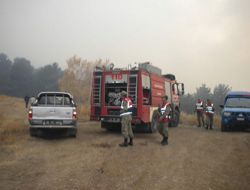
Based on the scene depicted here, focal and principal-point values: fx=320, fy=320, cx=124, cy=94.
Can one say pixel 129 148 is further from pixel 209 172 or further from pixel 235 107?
pixel 235 107

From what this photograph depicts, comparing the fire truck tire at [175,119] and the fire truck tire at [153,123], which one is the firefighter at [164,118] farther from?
the fire truck tire at [175,119]

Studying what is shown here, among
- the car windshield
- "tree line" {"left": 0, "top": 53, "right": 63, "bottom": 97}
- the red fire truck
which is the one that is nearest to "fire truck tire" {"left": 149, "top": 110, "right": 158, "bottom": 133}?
the red fire truck

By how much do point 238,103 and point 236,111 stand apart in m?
1.17

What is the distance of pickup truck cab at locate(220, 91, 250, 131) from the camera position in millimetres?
17109

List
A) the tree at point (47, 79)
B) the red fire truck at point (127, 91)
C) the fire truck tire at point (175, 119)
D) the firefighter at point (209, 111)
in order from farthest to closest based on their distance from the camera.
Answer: the tree at point (47, 79)
the fire truck tire at point (175, 119)
the firefighter at point (209, 111)
the red fire truck at point (127, 91)

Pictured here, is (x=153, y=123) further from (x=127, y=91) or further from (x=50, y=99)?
(x=50, y=99)

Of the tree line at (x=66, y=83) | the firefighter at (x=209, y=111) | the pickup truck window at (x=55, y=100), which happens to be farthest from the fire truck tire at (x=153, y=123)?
the tree line at (x=66, y=83)

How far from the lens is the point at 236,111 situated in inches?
680

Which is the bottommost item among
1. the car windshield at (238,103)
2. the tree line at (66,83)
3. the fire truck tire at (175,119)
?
the fire truck tire at (175,119)

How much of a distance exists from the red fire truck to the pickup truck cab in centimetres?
436

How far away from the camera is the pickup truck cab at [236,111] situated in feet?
56.1

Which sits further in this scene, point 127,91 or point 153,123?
point 153,123

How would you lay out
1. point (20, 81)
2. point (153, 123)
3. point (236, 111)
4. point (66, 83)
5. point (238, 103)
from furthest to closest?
point (20, 81) → point (66, 83) → point (238, 103) → point (236, 111) → point (153, 123)

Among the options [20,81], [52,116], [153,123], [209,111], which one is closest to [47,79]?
[20,81]
